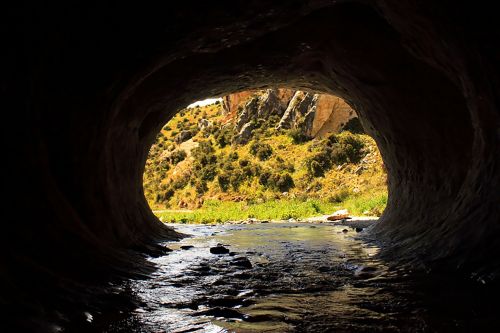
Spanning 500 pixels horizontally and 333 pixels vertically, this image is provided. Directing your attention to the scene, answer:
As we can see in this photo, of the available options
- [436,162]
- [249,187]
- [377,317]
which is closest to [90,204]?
[377,317]

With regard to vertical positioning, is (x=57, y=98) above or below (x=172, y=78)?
below

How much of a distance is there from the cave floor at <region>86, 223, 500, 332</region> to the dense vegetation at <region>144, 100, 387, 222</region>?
2513 centimetres

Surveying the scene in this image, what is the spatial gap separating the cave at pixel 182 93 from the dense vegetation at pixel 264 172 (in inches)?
879

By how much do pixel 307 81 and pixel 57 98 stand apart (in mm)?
7703

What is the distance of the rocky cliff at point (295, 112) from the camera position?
54188 millimetres

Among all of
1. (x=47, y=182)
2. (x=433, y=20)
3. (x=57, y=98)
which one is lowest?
(x=47, y=182)

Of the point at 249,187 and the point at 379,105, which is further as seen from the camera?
the point at 249,187

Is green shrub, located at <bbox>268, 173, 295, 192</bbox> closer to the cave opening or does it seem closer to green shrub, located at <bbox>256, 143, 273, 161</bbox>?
the cave opening

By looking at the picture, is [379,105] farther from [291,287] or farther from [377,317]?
[377,317]

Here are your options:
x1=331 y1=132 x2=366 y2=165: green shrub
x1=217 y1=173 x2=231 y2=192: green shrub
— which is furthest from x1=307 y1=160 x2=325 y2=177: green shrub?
x1=217 y1=173 x2=231 y2=192: green shrub

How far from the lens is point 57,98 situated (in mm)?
6918

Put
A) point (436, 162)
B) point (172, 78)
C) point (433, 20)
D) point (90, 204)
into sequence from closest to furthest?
point (433, 20) → point (90, 204) → point (436, 162) → point (172, 78)

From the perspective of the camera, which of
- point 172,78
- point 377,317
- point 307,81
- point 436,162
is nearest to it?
point 377,317

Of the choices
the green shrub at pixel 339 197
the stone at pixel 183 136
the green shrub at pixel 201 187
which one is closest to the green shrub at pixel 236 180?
the green shrub at pixel 201 187
